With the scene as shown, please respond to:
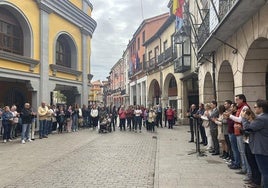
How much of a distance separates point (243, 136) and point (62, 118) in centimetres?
1353

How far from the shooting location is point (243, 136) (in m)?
6.66

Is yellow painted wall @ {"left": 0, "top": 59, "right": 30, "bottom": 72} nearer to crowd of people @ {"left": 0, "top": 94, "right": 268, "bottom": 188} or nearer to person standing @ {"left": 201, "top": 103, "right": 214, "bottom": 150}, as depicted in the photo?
crowd of people @ {"left": 0, "top": 94, "right": 268, "bottom": 188}

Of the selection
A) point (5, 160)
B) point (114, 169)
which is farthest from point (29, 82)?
point (114, 169)

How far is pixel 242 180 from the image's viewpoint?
22.7ft

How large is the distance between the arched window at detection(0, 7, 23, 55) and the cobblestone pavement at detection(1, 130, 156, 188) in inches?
278

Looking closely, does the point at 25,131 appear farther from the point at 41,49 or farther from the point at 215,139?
the point at 215,139

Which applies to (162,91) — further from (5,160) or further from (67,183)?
(67,183)

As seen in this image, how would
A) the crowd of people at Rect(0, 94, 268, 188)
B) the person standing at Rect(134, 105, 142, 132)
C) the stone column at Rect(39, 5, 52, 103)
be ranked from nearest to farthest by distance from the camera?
the crowd of people at Rect(0, 94, 268, 188), the stone column at Rect(39, 5, 52, 103), the person standing at Rect(134, 105, 142, 132)

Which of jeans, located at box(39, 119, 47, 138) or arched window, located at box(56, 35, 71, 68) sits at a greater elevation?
arched window, located at box(56, 35, 71, 68)

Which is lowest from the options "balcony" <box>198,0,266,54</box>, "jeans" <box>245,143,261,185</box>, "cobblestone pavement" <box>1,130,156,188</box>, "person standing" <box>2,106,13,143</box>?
A: "cobblestone pavement" <box>1,130,156,188</box>

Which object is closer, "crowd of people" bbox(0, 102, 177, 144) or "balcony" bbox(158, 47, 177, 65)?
"crowd of people" bbox(0, 102, 177, 144)

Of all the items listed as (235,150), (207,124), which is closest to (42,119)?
(207,124)

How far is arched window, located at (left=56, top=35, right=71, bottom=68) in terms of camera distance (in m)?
22.0

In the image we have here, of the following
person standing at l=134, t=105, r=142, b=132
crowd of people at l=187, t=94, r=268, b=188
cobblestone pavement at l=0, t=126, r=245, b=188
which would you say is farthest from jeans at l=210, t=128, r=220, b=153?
person standing at l=134, t=105, r=142, b=132
